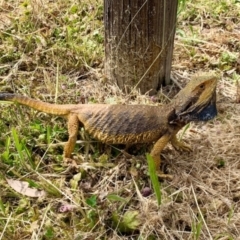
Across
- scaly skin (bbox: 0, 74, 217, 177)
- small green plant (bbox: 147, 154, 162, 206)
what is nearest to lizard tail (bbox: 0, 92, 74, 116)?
scaly skin (bbox: 0, 74, 217, 177)

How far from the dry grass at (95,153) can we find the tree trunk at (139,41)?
0.12 m

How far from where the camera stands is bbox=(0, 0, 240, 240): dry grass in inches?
100

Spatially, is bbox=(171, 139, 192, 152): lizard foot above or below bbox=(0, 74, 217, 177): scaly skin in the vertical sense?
below

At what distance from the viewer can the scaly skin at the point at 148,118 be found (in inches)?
107

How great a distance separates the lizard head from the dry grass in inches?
13.6

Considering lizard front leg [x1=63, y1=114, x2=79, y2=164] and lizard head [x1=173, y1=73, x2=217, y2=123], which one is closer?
lizard head [x1=173, y1=73, x2=217, y2=123]

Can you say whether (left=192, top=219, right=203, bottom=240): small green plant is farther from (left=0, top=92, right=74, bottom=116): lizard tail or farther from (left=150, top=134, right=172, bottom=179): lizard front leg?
(left=0, top=92, right=74, bottom=116): lizard tail

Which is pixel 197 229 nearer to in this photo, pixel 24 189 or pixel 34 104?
pixel 24 189

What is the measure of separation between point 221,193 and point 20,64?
1969 millimetres

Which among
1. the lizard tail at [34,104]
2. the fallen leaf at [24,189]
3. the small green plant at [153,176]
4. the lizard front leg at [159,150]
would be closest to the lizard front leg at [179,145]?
the lizard front leg at [159,150]

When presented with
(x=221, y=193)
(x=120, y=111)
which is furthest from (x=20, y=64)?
(x=221, y=193)

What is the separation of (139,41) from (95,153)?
0.85 m

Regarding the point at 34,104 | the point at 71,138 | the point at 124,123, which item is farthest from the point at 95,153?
the point at 34,104

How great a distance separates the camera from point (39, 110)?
3.08 metres
